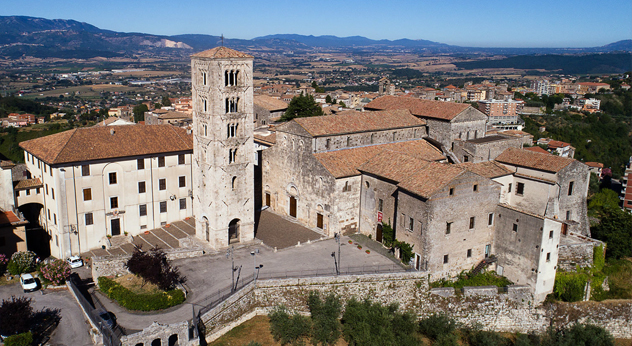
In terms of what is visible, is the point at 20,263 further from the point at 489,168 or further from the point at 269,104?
the point at 269,104

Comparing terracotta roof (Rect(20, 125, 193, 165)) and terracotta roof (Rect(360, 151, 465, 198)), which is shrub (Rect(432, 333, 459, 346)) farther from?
terracotta roof (Rect(20, 125, 193, 165))

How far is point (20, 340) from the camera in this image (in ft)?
92.6

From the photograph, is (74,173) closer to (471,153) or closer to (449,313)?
(449,313)

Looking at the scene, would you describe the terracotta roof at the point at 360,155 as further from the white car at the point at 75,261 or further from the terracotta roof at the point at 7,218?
the terracotta roof at the point at 7,218

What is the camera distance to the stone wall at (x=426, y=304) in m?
33.9

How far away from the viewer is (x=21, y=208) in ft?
149

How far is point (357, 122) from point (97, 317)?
28401mm

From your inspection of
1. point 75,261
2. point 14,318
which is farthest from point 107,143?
point 14,318

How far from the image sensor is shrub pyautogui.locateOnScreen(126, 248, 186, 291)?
3288 centimetres

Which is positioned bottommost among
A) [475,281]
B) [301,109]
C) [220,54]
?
[475,281]

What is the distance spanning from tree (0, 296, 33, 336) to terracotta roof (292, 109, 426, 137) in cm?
2533

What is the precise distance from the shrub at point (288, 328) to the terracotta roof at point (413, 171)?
Result: 12.5m

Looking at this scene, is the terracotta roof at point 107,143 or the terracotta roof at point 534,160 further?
the terracotta roof at point 534,160

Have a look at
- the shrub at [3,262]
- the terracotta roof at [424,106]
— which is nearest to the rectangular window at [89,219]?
the shrub at [3,262]
